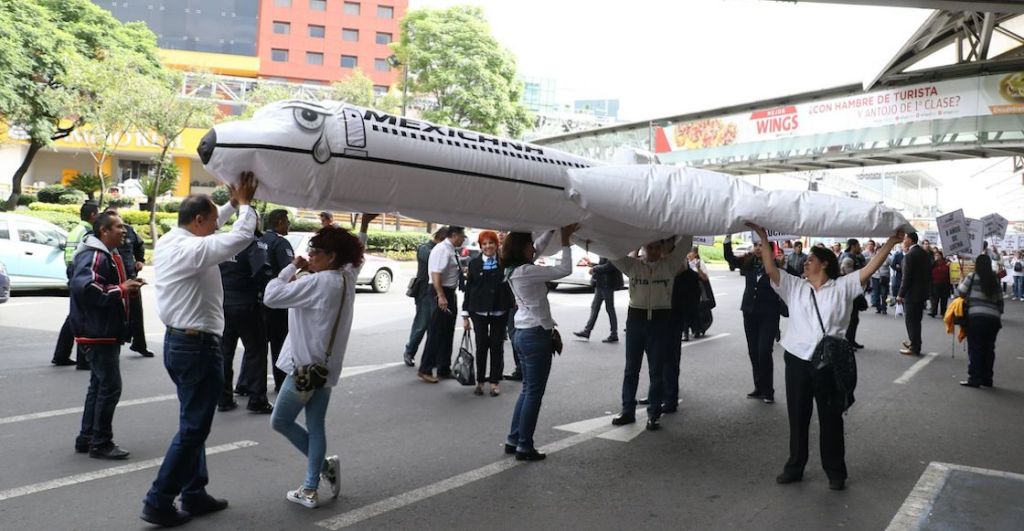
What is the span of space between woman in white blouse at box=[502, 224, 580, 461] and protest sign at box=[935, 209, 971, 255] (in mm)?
7381

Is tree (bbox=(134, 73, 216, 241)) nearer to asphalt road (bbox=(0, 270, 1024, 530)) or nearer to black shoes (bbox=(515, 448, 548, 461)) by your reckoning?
asphalt road (bbox=(0, 270, 1024, 530))

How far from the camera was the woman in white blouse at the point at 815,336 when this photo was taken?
5.20 metres

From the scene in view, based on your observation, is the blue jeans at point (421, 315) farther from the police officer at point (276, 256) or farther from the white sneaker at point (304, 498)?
the white sneaker at point (304, 498)

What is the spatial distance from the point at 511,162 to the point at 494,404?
10.9ft

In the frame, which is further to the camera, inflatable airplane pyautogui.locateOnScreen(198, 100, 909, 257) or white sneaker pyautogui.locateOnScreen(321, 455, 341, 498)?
white sneaker pyautogui.locateOnScreen(321, 455, 341, 498)

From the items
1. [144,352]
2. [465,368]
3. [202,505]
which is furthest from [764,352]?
[144,352]

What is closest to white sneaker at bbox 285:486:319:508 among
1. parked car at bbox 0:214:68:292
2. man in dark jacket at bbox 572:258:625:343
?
man in dark jacket at bbox 572:258:625:343

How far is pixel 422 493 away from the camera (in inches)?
190

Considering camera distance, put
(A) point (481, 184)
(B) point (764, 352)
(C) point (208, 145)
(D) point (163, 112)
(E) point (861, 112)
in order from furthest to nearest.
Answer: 1. (D) point (163, 112)
2. (E) point (861, 112)
3. (B) point (764, 352)
4. (A) point (481, 184)
5. (C) point (208, 145)

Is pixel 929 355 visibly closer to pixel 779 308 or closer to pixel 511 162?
pixel 779 308

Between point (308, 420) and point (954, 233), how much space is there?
31.7 ft

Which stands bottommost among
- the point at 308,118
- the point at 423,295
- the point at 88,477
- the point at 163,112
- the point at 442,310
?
the point at 88,477

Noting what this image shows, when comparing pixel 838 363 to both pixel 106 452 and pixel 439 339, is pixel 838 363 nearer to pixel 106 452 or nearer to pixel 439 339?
pixel 439 339

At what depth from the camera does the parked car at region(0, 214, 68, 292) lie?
45.0 ft
